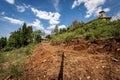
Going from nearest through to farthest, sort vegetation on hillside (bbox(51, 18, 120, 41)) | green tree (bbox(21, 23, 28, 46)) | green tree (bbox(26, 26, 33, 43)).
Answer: vegetation on hillside (bbox(51, 18, 120, 41)) < green tree (bbox(21, 23, 28, 46)) < green tree (bbox(26, 26, 33, 43))

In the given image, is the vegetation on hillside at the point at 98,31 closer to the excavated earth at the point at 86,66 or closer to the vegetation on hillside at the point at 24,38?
the excavated earth at the point at 86,66

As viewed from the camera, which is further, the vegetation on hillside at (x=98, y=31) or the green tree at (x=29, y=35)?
the green tree at (x=29, y=35)

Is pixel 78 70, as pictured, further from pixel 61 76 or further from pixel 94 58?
pixel 94 58

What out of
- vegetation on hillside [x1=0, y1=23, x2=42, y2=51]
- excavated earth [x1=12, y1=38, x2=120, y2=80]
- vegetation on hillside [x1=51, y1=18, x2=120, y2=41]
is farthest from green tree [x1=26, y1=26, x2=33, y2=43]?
excavated earth [x1=12, y1=38, x2=120, y2=80]

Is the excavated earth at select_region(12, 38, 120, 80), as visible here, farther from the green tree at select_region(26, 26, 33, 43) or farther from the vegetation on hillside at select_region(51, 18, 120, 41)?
the green tree at select_region(26, 26, 33, 43)

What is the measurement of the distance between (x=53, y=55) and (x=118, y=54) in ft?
8.03

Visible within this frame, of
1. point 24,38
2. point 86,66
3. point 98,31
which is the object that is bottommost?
point 86,66

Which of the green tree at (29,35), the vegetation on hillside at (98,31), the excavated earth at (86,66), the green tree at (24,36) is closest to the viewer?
the excavated earth at (86,66)

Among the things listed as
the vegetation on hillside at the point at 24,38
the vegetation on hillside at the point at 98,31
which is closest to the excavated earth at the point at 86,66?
the vegetation on hillside at the point at 98,31

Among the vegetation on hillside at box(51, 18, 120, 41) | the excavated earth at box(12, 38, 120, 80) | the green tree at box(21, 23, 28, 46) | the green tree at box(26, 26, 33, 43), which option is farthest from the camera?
the green tree at box(26, 26, 33, 43)

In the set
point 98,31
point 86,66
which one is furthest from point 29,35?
point 86,66

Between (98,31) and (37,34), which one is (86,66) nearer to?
(98,31)

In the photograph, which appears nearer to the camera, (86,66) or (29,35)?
(86,66)

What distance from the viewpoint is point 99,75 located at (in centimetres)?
388
